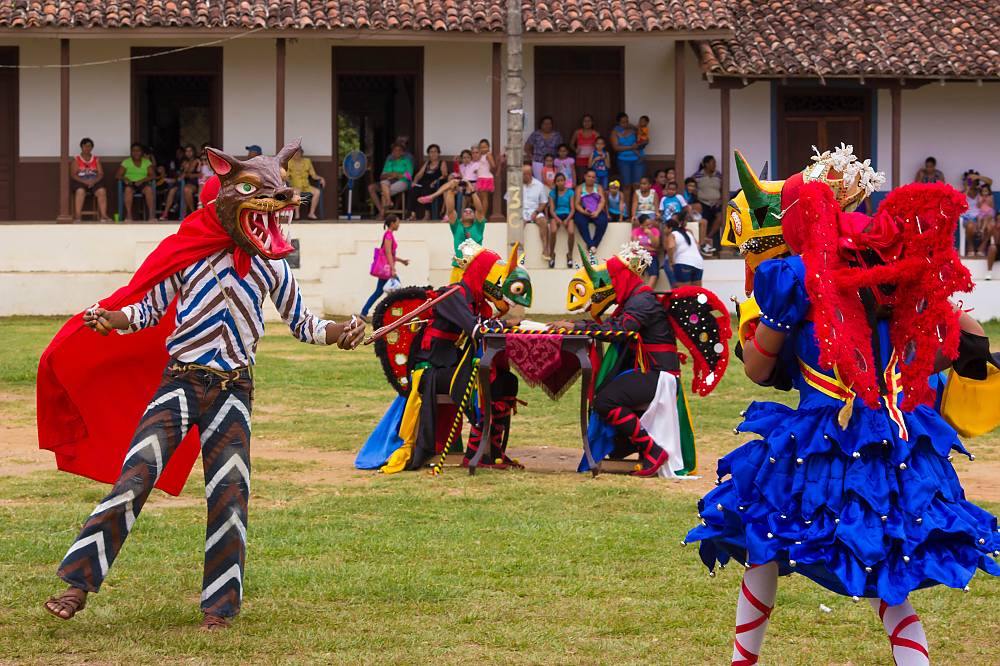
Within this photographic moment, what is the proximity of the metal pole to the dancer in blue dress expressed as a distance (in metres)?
17.7

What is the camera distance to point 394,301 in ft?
35.1

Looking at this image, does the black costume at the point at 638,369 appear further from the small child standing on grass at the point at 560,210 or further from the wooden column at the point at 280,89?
the wooden column at the point at 280,89

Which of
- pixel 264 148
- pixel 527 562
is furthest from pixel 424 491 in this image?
pixel 264 148

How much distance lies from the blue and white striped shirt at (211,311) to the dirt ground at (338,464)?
367cm

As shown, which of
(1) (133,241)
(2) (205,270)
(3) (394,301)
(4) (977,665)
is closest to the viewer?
(4) (977,665)

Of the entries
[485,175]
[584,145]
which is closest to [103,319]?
[485,175]

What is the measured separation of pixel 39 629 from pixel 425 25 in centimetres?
1875

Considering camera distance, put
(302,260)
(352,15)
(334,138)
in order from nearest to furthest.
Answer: (302,260), (352,15), (334,138)

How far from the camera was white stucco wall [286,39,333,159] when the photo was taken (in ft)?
84.1

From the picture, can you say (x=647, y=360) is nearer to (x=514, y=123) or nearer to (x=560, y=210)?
(x=514, y=123)

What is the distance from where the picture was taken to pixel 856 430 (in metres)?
4.89

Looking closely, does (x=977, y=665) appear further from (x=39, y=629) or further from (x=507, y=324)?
(x=507, y=324)

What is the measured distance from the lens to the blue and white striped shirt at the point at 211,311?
641 cm

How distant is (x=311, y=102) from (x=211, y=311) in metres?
19.7
